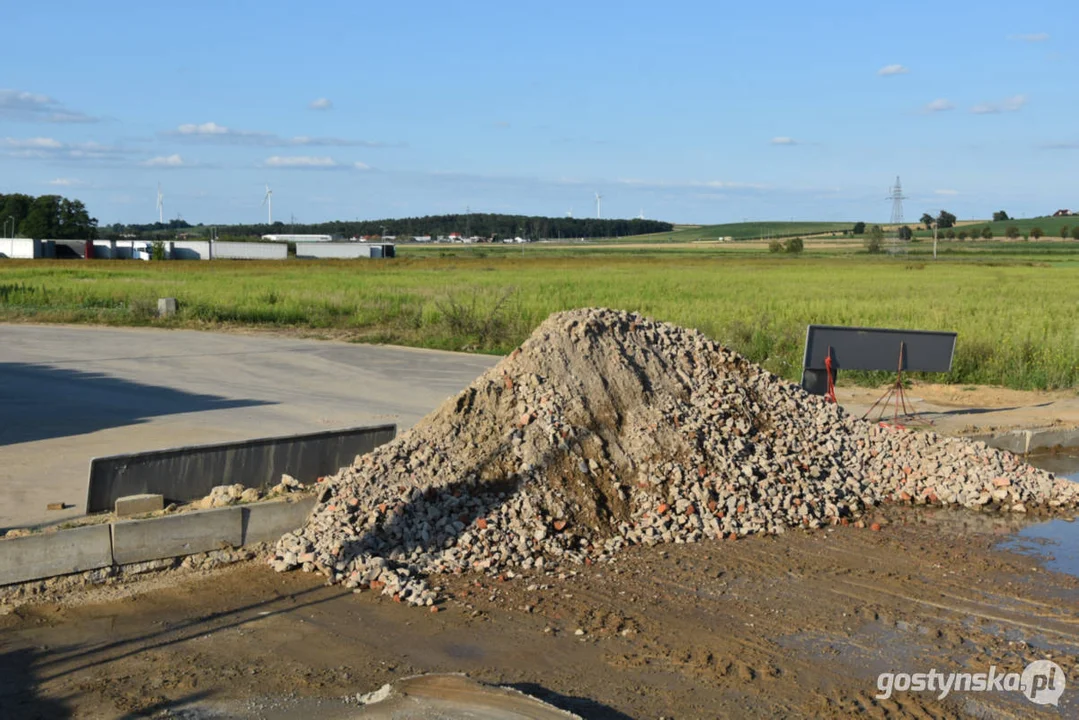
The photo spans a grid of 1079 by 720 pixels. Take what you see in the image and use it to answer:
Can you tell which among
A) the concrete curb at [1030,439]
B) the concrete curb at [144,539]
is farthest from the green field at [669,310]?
the concrete curb at [144,539]

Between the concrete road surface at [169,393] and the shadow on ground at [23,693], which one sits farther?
the concrete road surface at [169,393]

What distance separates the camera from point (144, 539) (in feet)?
23.6

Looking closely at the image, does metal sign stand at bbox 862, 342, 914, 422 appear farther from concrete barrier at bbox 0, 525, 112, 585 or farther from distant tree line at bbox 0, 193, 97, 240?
distant tree line at bbox 0, 193, 97, 240

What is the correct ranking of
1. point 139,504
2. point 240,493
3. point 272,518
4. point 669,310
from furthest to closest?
point 669,310
point 240,493
point 272,518
point 139,504

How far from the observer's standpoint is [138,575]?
7.16 meters

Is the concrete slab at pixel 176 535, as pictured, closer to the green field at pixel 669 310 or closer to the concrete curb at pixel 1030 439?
the concrete curb at pixel 1030 439

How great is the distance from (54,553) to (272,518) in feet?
5.10

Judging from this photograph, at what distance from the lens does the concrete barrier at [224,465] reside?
803cm

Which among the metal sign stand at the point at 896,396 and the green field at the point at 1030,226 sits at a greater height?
the green field at the point at 1030,226

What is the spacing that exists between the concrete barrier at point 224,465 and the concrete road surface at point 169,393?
46 cm

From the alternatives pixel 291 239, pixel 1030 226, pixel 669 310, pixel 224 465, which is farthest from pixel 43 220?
pixel 1030 226

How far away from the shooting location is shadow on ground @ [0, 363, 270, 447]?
12180mm

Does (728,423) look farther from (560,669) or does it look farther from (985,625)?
(560,669)

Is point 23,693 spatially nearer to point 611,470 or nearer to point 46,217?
point 611,470
